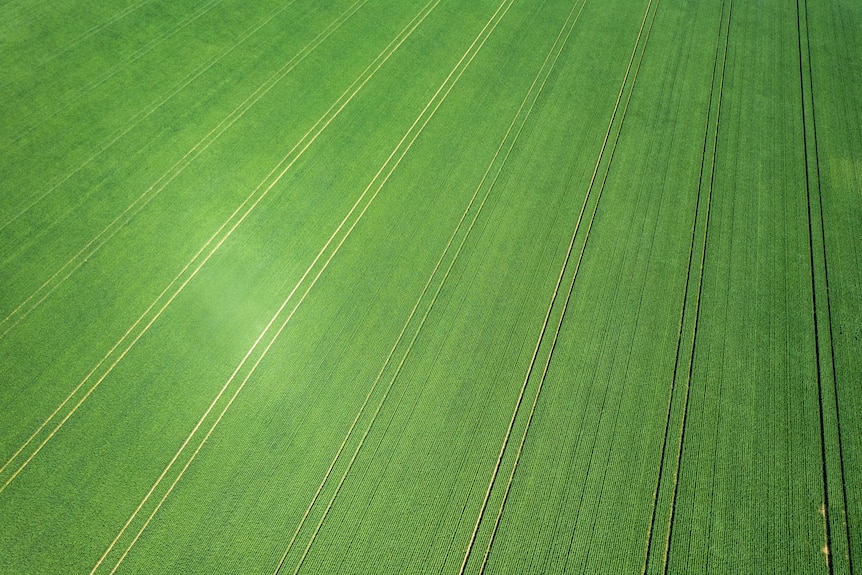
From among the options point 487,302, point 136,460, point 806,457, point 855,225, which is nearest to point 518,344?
point 487,302

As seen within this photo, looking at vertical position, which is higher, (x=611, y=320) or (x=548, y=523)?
(x=611, y=320)

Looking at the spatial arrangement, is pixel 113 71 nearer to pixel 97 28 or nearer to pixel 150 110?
pixel 150 110

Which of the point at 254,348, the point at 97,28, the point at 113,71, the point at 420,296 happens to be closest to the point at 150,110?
the point at 113,71

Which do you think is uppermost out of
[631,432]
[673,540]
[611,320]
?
[611,320]

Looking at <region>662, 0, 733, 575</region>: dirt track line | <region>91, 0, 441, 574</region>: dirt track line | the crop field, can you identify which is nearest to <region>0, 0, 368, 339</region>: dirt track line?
the crop field

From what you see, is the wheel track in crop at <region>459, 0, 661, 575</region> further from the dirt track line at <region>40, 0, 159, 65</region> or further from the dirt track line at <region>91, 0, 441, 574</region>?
the dirt track line at <region>40, 0, 159, 65</region>

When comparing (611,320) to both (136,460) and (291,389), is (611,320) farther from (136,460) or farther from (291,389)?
(136,460)
